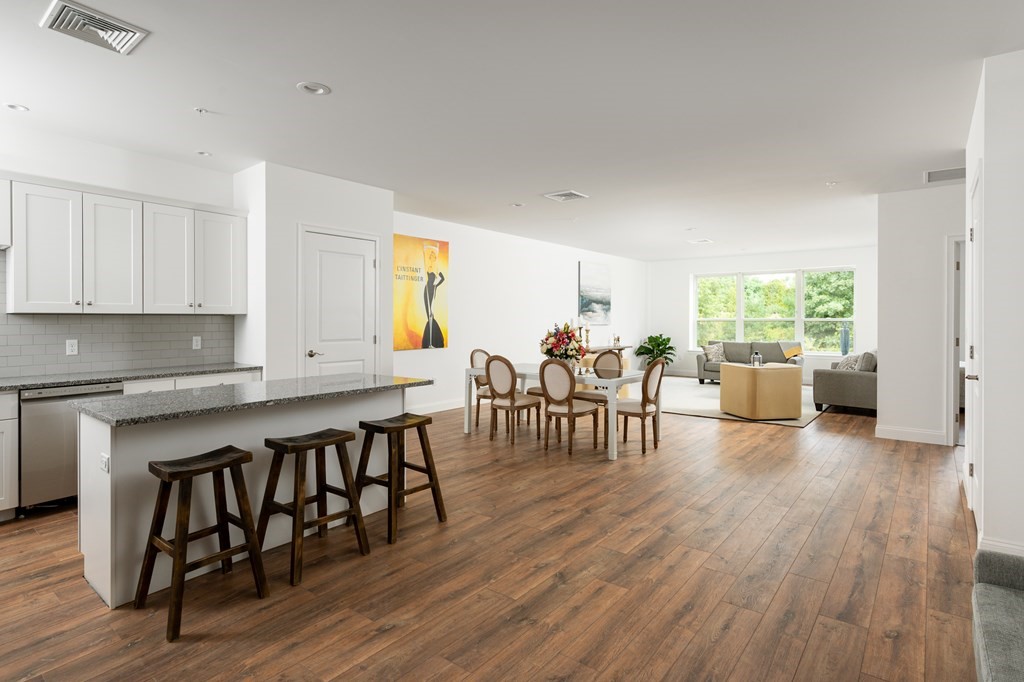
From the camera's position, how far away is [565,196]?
615 cm

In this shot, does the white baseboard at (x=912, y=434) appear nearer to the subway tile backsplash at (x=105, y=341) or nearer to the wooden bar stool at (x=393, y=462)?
the wooden bar stool at (x=393, y=462)

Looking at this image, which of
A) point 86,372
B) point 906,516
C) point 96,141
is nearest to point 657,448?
point 906,516

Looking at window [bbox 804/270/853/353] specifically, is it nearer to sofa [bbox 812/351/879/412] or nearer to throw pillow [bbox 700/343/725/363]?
throw pillow [bbox 700/343/725/363]

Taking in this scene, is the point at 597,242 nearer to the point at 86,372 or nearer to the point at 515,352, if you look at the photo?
the point at 515,352

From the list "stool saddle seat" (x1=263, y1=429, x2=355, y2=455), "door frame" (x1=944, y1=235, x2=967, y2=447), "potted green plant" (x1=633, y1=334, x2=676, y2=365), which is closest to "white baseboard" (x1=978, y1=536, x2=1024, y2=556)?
"door frame" (x1=944, y1=235, x2=967, y2=447)

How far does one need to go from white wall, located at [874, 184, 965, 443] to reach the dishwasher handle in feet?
23.0

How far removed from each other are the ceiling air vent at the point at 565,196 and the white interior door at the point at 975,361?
337 centimetres

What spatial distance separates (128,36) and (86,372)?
109 inches

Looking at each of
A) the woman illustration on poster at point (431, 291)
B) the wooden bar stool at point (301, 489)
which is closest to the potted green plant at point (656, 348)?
the woman illustration on poster at point (431, 291)

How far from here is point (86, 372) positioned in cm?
433

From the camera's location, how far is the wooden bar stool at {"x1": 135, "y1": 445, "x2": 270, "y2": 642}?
7.62 ft

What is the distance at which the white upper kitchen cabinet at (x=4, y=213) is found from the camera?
12.2 ft

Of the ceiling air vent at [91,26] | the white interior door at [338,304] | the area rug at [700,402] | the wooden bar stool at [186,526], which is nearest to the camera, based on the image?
the wooden bar stool at [186,526]

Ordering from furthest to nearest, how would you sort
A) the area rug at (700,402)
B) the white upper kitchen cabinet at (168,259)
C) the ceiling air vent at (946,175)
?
the area rug at (700,402) < the ceiling air vent at (946,175) < the white upper kitchen cabinet at (168,259)
